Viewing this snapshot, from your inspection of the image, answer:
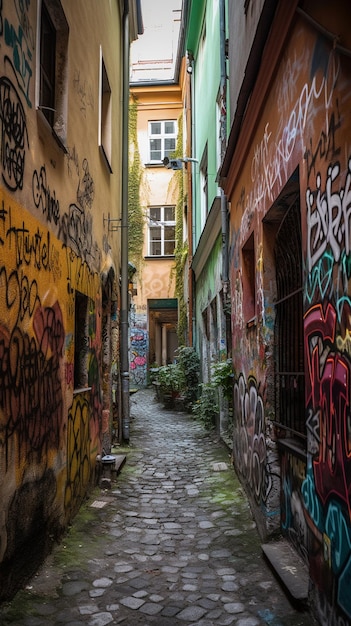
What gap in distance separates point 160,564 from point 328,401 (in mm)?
2541

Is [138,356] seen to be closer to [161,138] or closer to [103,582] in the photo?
[161,138]

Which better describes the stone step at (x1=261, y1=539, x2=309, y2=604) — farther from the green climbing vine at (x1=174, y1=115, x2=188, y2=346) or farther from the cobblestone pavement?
the green climbing vine at (x1=174, y1=115, x2=188, y2=346)

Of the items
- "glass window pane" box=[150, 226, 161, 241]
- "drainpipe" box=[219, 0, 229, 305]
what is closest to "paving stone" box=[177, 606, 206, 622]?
"drainpipe" box=[219, 0, 229, 305]

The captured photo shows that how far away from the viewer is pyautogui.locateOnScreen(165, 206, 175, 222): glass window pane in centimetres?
2183

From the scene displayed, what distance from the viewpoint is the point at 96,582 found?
164 inches

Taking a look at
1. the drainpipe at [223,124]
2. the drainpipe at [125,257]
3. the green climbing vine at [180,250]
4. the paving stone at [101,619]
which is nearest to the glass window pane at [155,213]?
the green climbing vine at [180,250]

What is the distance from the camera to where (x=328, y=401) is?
300 cm

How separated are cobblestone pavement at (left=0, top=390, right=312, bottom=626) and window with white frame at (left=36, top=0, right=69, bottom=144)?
3841 millimetres

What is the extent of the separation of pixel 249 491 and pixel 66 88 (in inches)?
A: 187

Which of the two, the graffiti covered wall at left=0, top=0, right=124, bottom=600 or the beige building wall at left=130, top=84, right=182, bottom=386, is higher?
the beige building wall at left=130, top=84, right=182, bottom=386

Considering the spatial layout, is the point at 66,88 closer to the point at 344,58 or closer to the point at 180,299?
the point at 344,58

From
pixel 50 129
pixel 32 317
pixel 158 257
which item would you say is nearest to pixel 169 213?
pixel 158 257

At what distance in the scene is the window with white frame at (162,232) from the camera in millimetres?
21656

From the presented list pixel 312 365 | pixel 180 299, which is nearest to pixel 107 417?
pixel 312 365
